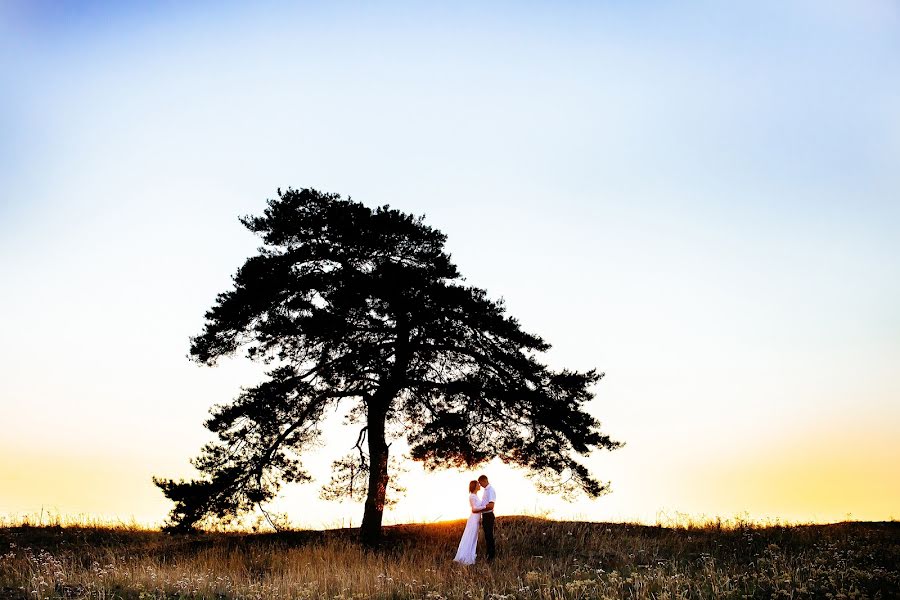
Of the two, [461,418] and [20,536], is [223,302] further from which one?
[20,536]

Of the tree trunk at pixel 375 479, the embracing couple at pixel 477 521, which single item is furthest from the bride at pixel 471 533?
the tree trunk at pixel 375 479

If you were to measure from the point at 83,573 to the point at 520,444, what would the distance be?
10899mm

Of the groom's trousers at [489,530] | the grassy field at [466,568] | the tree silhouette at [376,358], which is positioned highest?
the tree silhouette at [376,358]

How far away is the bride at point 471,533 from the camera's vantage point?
60.2ft

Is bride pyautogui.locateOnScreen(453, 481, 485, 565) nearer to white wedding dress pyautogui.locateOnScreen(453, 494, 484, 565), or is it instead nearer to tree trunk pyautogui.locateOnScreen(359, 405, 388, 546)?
white wedding dress pyautogui.locateOnScreen(453, 494, 484, 565)

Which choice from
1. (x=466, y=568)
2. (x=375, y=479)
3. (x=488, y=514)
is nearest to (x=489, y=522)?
(x=488, y=514)

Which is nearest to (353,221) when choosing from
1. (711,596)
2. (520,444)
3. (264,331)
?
(264,331)

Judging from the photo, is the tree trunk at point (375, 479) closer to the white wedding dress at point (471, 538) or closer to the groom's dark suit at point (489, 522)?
the white wedding dress at point (471, 538)

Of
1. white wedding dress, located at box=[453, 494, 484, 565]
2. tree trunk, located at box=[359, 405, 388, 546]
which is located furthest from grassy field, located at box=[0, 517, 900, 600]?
tree trunk, located at box=[359, 405, 388, 546]

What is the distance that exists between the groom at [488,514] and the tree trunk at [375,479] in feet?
9.57

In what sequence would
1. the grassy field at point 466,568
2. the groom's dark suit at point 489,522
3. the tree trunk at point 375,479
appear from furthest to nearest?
the tree trunk at point 375,479
the groom's dark suit at point 489,522
the grassy field at point 466,568

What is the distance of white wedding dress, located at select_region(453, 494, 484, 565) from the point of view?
1831 cm

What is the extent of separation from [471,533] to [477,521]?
1.09 feet

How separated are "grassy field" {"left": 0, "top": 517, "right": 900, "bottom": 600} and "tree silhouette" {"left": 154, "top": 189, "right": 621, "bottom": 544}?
1.79 meters
